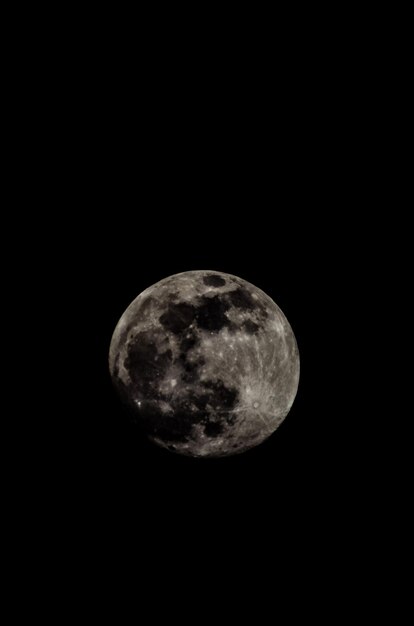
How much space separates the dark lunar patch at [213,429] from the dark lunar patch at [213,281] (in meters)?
1.46

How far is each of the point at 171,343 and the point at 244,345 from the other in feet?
2.40

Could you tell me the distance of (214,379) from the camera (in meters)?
4.28

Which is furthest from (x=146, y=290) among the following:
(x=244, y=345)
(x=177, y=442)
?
(x=177, y=442)

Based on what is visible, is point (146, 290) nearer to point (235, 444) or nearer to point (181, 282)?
point (181, 282)

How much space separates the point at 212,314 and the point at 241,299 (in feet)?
1.43

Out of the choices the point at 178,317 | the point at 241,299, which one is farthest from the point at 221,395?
the point at 241,299

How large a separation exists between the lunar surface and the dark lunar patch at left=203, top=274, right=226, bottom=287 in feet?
0.04

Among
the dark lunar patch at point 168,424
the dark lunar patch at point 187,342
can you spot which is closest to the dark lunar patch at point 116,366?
the dark lunar patch at point 168,424

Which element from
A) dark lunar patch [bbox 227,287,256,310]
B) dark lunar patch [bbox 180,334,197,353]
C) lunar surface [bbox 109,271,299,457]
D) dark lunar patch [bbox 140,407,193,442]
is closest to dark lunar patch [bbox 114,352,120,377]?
lunar surface [bbox 109,271,299,457]

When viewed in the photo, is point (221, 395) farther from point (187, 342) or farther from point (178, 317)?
point (178, 317)

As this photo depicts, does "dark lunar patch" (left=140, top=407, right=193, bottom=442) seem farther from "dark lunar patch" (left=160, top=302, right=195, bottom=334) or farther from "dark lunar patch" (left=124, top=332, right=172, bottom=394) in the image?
"dark lunar patch" (left=160, top=302, right=195, bottom=334)

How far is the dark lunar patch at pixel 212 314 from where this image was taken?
4418 millimetres

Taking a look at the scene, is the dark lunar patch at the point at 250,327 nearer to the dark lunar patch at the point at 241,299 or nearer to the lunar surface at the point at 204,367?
the lunar surface at the point at 204,367

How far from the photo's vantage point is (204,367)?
4.28 meters
